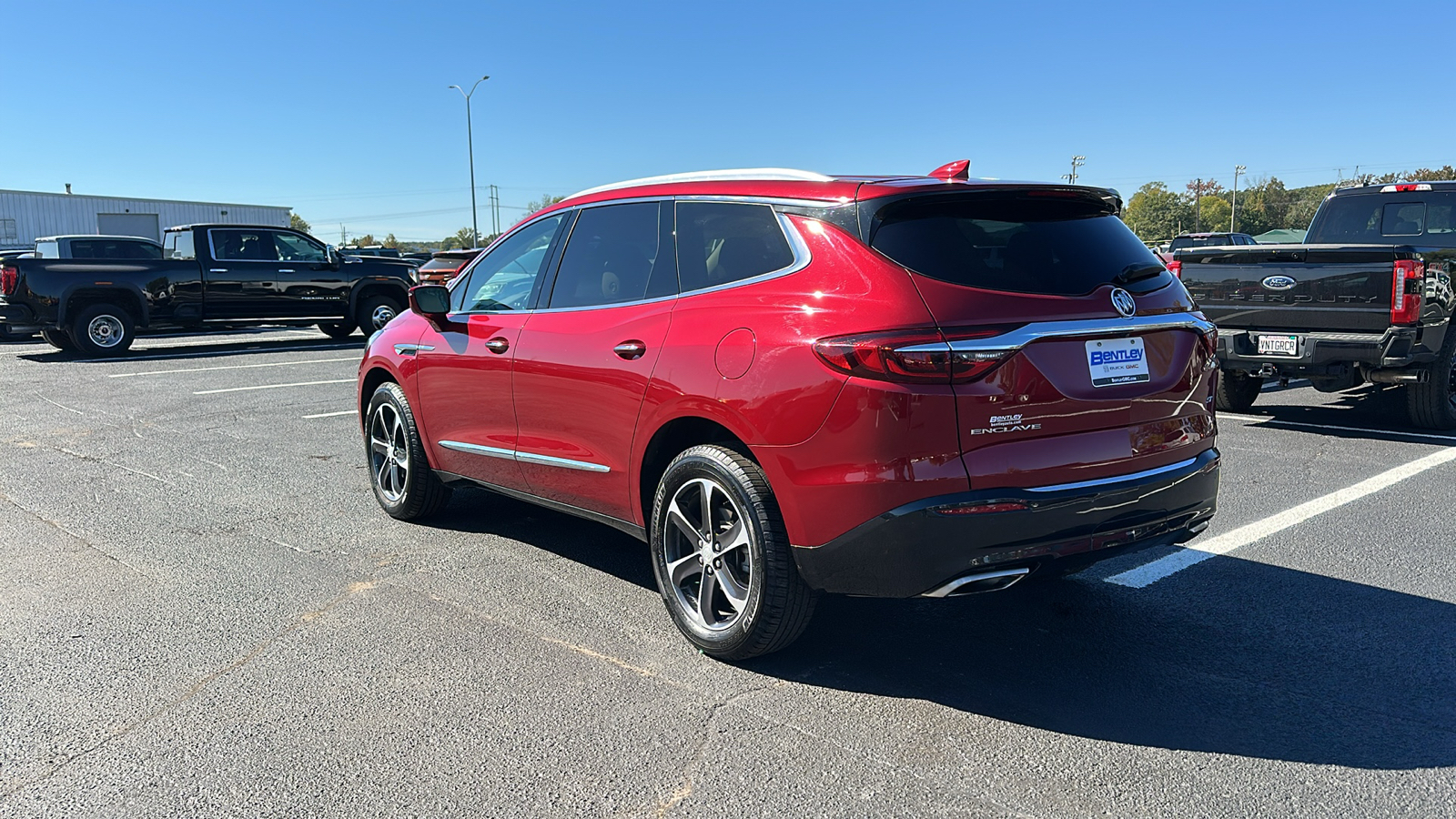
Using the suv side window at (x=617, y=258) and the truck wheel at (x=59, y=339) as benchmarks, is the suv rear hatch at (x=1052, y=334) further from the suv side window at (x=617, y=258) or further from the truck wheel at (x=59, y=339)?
the truck wheel at (x=59, y=339)

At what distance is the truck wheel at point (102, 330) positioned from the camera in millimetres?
15086

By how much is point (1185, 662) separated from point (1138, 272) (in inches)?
54.8

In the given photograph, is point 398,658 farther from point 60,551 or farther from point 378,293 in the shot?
point 378,293

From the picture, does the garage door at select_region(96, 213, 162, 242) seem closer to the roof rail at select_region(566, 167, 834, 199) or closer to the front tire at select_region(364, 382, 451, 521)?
the front tire at select_region(364, 382, 451, 521)

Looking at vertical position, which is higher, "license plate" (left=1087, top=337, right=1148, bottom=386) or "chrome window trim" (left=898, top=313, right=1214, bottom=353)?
"chrome window trim" (left=898, top=313, right=1214, bottom=353)

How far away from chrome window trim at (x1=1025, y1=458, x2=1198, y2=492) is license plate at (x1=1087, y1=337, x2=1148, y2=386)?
0.31 meters

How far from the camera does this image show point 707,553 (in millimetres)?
3852

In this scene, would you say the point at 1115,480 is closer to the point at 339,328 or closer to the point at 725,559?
the point at 725,559

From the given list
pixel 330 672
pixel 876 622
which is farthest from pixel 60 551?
pixel 876 622

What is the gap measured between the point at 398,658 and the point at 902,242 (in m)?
2.29

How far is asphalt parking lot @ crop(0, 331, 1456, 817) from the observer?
9.47 ft

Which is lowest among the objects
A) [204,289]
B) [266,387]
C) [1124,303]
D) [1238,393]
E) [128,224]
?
[1238,393]

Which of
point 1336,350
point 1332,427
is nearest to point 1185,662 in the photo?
point 1336,350

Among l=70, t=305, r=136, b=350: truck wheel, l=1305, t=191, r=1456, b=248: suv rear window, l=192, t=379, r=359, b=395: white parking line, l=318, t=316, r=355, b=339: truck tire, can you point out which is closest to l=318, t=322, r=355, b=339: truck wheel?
l=318, t=316, r=355, b=339: truck tire
